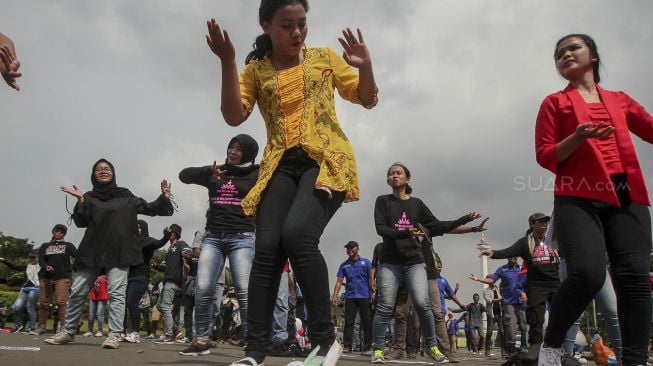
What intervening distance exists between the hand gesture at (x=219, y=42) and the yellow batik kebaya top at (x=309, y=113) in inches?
15.4

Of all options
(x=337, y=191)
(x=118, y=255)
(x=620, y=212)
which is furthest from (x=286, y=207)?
(x=118, y=255)

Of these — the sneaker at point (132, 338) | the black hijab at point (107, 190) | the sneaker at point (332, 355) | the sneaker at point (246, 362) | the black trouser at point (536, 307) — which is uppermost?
the black hijab at point (107, 190)

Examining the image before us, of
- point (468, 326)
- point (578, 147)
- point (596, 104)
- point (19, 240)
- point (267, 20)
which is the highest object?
point (19, 240)

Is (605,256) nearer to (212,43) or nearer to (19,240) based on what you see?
(212,43)

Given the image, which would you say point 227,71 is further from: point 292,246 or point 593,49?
point 593,49

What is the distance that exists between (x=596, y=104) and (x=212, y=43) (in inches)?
94.5

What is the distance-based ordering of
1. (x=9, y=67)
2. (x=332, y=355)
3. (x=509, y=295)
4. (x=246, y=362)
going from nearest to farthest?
(x=332, y=355) → (x=246, y=362) → (x=9, y=67) → (x=509, y=295)

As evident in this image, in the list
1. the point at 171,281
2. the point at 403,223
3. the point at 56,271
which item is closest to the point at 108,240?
the point at 403,223

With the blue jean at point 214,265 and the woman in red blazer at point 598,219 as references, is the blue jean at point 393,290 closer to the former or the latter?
the blue jean at point 214,265

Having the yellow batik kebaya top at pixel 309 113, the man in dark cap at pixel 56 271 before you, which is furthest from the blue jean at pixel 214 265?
the man in dark cap at pixel 56 271

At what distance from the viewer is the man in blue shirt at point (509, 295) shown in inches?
414

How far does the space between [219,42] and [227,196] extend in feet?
11.8

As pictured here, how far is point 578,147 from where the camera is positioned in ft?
12.0

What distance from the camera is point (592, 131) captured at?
135 inches
